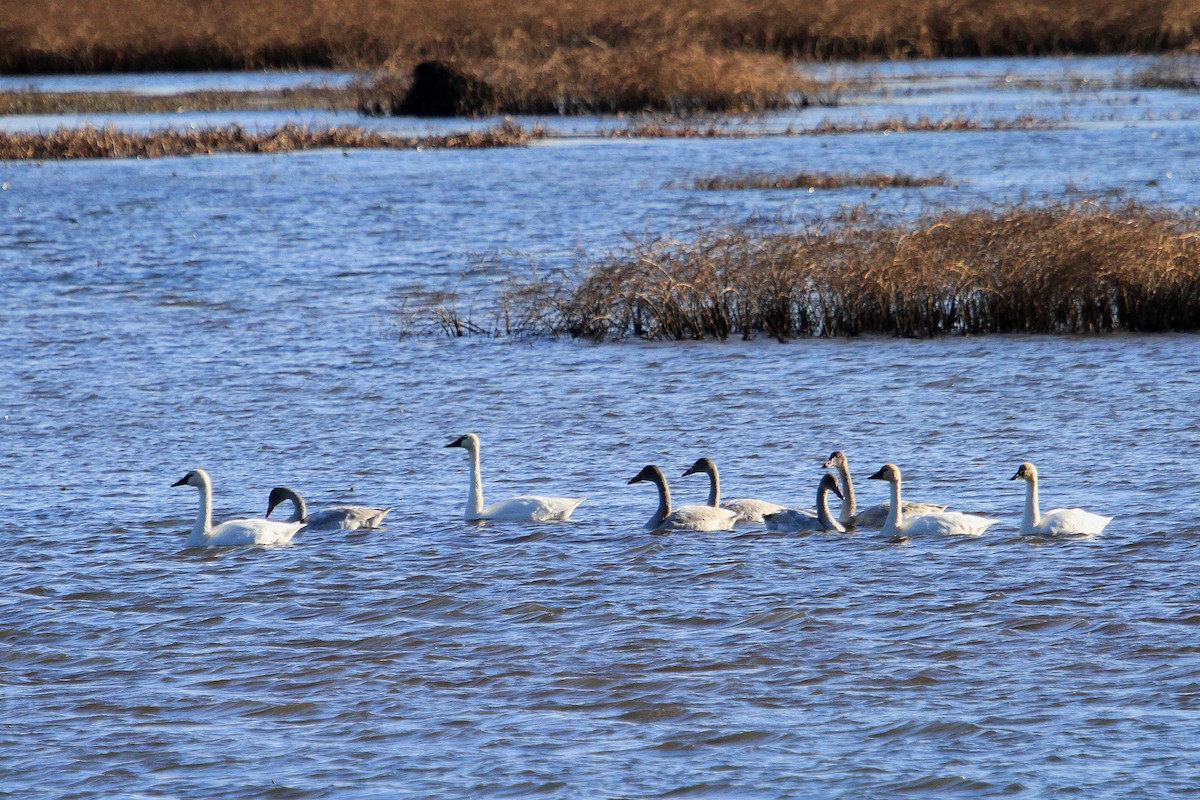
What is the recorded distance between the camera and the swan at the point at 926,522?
33.5ft

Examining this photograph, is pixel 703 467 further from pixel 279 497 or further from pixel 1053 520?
pixel 279 497

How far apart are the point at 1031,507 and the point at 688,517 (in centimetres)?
212

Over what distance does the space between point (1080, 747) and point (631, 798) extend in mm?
1920

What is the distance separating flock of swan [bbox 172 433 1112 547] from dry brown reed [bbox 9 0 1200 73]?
34.1m

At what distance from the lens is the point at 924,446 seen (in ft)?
42.4

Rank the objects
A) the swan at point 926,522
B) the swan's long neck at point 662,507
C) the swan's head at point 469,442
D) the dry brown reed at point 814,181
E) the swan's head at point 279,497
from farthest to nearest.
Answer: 1. the dry brown reed at point 814,181
2. the swan's head at point 469,442
3. the swan's head at point 279,497
4. the swan's long neck at point 662,507
5. the swan at point 926,522


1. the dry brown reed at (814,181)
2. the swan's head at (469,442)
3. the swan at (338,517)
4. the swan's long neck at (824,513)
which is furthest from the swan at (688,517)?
the dry brown reed at (814,181)

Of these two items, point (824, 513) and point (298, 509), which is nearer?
point (824, 513)

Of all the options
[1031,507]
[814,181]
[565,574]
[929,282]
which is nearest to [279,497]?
[565,574]

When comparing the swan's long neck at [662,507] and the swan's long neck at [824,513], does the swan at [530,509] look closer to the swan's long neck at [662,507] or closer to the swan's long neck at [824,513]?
the swan's long neck at [662,507]

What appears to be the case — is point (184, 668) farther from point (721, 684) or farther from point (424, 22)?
point (424, 22)

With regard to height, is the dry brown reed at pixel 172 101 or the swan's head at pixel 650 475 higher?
the dry brown reed at pixel 172 101

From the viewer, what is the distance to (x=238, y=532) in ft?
34.7

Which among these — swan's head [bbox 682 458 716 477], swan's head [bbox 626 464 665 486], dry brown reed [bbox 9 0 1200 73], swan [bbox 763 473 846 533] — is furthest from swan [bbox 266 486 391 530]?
dry brown reed [bbox 9 0 1200 73]
